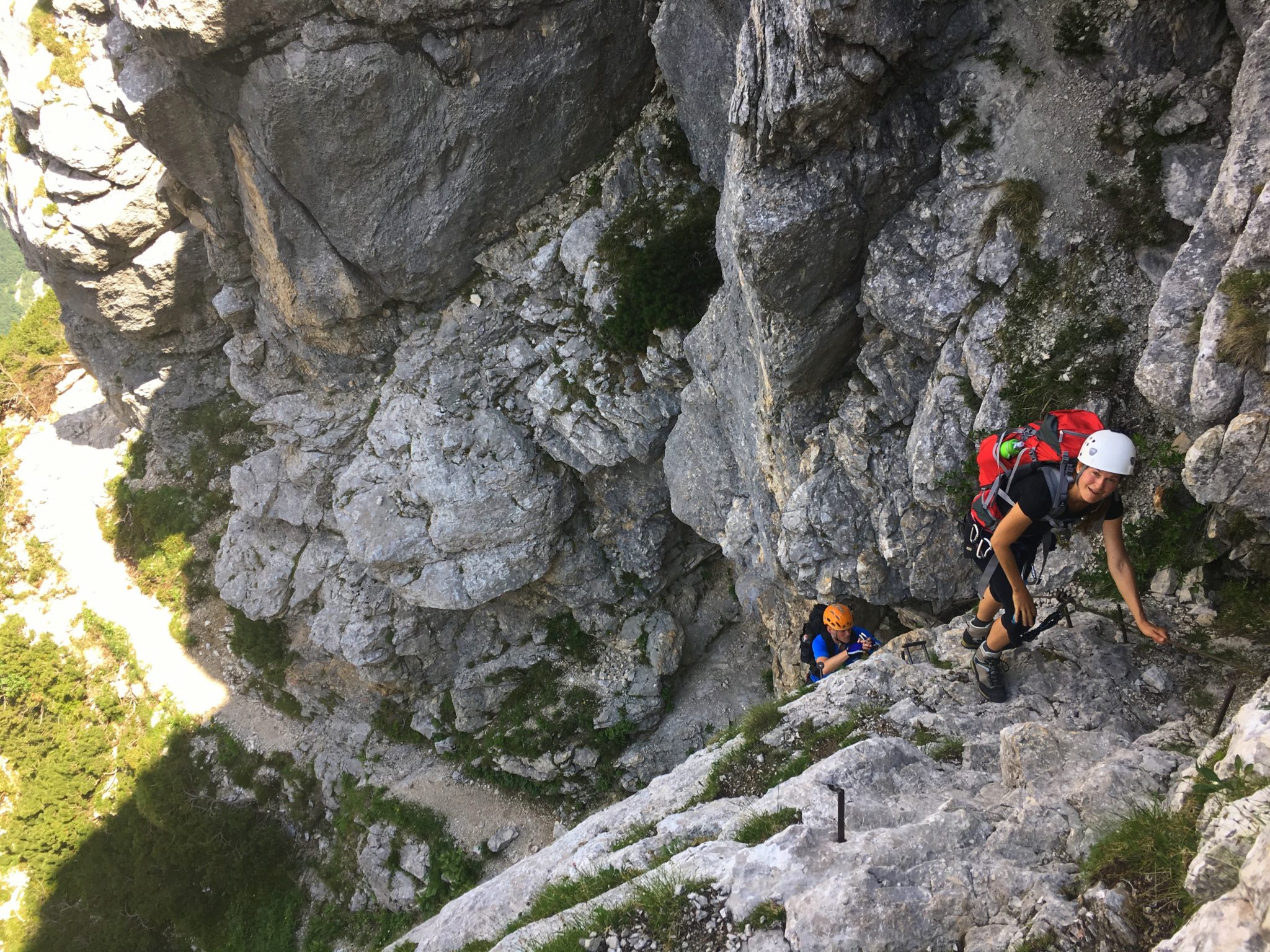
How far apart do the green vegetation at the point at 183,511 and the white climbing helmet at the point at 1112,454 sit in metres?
31.5

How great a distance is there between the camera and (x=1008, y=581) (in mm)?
7301

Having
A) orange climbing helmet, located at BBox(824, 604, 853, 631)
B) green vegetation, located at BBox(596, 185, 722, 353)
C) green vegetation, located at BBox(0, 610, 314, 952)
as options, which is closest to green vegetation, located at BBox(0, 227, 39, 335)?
green vegetation, located at BBox(0, 610, 314, 952)

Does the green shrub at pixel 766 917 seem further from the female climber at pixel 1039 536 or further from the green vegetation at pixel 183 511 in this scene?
the green vegetation at pixel 183 511

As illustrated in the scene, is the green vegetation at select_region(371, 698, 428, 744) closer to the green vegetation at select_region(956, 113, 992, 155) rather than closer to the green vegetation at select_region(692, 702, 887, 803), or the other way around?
the green vegetation at select_region(692, 702, 887, 803)

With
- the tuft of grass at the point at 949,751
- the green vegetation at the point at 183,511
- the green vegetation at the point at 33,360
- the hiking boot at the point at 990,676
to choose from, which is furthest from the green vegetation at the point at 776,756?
the green vegetation at the point at 33,360

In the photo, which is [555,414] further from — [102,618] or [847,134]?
[102,618]

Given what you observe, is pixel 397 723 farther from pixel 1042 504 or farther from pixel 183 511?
pixel 1042 504

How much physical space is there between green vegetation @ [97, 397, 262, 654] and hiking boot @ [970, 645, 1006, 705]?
30074 mm

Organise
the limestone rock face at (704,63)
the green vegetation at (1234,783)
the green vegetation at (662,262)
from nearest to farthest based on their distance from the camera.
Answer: the green vegetation at (1234,783), the limestone rock face at (704,63), the green vegetation at (662,262)

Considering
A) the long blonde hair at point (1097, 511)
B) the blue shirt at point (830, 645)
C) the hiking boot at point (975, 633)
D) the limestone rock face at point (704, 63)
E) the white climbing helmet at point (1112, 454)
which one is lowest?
the blue shirt at point (830, 645)

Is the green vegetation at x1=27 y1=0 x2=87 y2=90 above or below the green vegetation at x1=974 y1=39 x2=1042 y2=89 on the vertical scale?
above

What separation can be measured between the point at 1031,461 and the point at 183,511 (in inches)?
1305

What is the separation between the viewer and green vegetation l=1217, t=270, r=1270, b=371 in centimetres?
581

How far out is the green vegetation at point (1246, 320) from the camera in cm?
581
